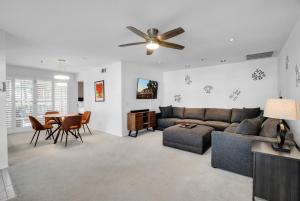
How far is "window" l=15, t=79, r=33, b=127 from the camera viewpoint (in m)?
5.89

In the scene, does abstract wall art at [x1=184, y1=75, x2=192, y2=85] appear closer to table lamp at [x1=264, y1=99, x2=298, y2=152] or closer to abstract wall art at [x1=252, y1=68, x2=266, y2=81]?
abstract wall art at [x1=252, y1=68, x2=266, y2=81]

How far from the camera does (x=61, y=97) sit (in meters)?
7.12

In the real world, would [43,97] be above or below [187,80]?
below

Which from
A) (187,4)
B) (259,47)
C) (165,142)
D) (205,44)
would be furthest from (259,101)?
(187,4)

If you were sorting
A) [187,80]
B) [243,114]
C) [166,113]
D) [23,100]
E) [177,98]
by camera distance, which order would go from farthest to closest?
[177,98], [187,80], [166,113], [23,100], [243,114]

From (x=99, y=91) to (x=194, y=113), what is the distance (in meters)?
3.88

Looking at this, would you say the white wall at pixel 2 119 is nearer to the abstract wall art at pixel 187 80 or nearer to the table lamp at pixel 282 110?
the table lamp at pixel 282 110

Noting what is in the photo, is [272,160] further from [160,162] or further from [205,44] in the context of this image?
[205,44]

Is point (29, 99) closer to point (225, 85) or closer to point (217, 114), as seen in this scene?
point (217, 114)

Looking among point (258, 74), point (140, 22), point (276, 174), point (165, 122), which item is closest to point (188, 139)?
point (276, 174)

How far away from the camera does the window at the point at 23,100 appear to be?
19.3 feet

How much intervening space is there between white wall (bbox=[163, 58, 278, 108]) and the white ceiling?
1.42 meters

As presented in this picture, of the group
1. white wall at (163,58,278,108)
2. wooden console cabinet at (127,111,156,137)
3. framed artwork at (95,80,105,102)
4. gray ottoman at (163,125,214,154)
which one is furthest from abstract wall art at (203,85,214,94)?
framed artwork at (95,80,105,102)

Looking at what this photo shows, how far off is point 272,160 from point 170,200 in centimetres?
140
